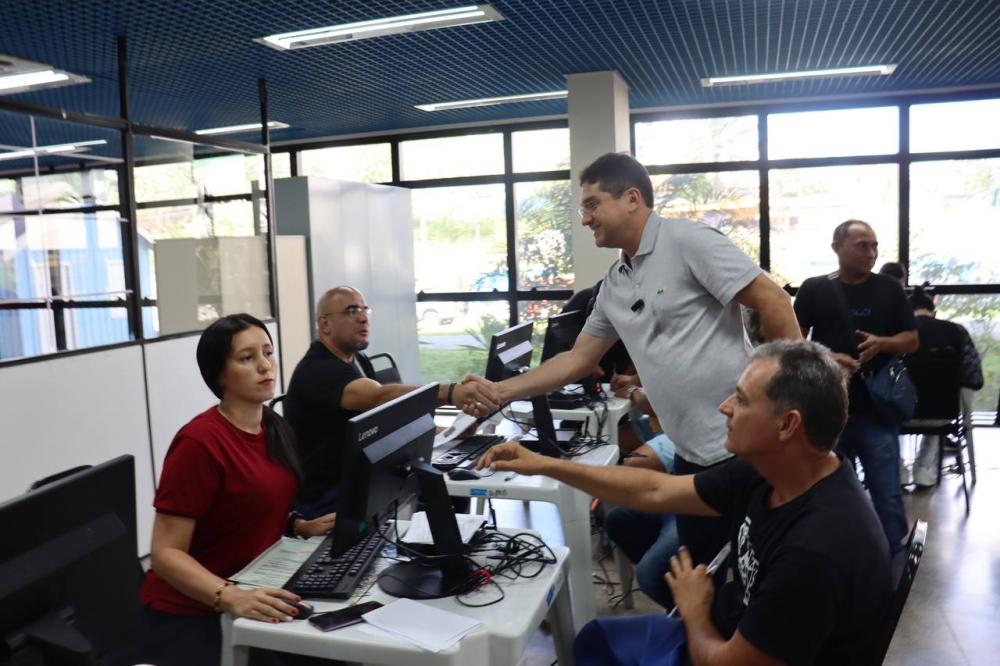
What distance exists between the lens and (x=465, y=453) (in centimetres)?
325

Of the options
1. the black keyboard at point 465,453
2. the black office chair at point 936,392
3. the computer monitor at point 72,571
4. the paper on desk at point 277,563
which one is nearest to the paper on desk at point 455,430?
the black keyboard at point 465,453

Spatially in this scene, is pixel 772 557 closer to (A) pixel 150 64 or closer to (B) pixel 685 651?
(B) pixel 685 651

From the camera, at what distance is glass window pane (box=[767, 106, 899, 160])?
261 inches

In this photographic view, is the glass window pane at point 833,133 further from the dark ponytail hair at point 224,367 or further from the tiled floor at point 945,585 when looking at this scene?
the dark ponytail hair at point 224,367

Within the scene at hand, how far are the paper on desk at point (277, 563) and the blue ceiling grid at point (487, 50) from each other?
2.74 metres

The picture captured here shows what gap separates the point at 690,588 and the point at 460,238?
6.29 m

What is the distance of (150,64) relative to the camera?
4914mm

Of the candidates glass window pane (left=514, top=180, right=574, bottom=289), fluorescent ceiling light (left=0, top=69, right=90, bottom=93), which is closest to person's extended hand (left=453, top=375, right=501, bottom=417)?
fluorescent ceiling light (left=0, top=69, right=90, bottom=93)

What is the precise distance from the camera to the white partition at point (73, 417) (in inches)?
141

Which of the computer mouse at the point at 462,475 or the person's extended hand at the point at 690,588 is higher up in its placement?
the person's extended hand at the point at 690,588

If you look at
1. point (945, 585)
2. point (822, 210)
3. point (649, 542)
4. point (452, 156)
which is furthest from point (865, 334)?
point (452, 156)

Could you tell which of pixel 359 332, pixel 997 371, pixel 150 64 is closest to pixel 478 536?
pixel 359 332

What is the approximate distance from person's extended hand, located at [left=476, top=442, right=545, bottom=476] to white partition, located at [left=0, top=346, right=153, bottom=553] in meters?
1.92

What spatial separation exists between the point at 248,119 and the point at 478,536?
563cm
